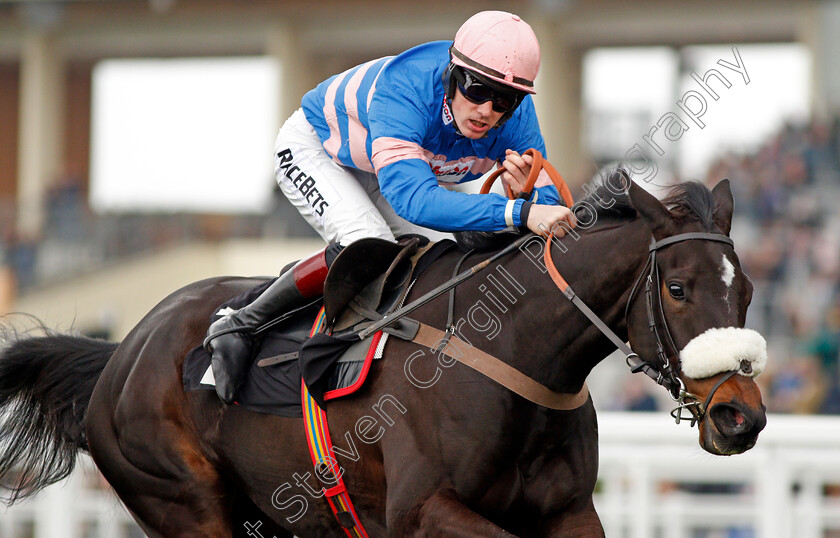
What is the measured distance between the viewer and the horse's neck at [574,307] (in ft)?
9.13

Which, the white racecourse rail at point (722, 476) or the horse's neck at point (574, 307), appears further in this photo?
the white racecourse rail at point (722, 476)

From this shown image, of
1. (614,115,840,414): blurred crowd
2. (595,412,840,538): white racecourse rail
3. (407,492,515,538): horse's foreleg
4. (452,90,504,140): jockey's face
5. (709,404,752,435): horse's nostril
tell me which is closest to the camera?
(709,404,752,435): horse's nostril

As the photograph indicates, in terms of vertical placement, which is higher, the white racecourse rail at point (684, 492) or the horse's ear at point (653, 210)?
the horse's ear at point (653, 210)

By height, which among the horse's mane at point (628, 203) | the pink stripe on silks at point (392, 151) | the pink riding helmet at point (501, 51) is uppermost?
the pink riding helmet at point (501, 51)

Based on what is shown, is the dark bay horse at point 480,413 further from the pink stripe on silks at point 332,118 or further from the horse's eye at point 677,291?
the pink stripe on silks at point 332,118

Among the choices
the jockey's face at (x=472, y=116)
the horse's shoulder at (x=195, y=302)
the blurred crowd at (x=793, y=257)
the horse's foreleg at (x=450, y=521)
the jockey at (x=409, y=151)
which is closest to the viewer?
the horse's foreleg at (x=450, y=521)

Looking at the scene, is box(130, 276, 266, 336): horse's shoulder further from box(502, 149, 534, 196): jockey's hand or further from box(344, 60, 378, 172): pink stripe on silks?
box(502, 149, 534, 196): jockey's hand

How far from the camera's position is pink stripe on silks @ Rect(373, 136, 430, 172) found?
3.00 meters

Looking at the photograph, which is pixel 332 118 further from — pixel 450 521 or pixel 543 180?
pixel 450 521

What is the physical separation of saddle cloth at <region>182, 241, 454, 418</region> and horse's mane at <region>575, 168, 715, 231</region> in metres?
0.50

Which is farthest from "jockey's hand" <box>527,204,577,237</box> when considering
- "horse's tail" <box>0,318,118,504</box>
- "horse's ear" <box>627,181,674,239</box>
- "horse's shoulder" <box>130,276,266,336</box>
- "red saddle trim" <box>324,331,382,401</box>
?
"horse's tail" <box>0,318,118,504</box>

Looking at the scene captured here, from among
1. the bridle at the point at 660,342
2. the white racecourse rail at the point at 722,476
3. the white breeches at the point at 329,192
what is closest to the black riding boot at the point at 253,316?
the white breeches at the point at 329,192

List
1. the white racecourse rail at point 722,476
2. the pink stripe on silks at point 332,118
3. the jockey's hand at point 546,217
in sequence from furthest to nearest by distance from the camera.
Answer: the white racecourse rail at point 722,476, the pink stripe on silks at point 332,118, the jockey's hand at point 546,217

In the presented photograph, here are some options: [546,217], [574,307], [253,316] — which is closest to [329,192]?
[253,316]
